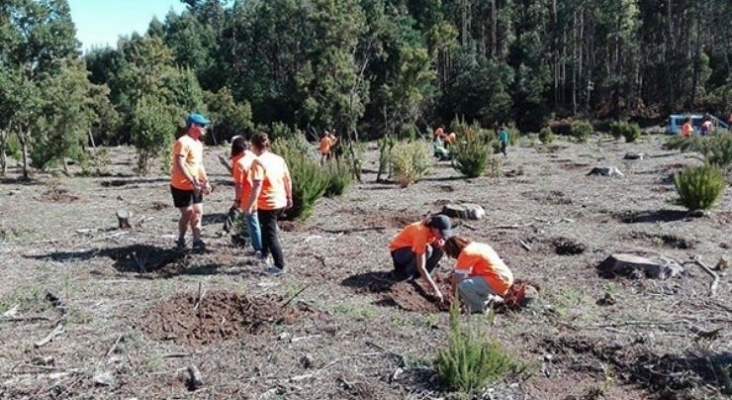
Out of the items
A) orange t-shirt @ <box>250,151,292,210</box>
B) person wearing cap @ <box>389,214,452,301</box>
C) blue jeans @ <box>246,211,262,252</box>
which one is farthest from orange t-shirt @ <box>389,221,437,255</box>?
blue jeans @ <box>246,211,262,252</box>

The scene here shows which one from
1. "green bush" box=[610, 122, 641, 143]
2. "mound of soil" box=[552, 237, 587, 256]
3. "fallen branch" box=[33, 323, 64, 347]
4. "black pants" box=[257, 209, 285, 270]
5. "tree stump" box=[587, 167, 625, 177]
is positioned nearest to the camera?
"fallen branch" box=[33, 323, 64, 347]

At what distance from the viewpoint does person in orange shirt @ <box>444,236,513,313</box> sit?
6.56 meters

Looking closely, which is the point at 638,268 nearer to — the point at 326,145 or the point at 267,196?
the point at 267,196

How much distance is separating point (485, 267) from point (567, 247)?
3054mm

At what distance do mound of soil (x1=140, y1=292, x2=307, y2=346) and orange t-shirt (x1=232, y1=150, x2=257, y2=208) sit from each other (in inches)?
61.0

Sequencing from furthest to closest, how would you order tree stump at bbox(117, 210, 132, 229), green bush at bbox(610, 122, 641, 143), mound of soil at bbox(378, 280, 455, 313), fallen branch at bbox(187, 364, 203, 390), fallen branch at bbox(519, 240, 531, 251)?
green bush at bbox(610, 122, 641, 143), tree stump at bbox(117, 210, 132, 229), fallen branch at bbox(519, 240, 531, 251), mound of soil at bbox(378, 280, 455, 313), fallen branch at bbox(187, 364, 203, 390)

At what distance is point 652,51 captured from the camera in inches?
2073

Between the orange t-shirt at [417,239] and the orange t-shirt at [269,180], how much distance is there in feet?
4.27

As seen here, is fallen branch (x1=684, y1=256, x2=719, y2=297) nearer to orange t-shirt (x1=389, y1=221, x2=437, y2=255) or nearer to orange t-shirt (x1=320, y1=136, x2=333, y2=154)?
orange t-shirt (x1=389, y1=221, x2=437, y2=255)

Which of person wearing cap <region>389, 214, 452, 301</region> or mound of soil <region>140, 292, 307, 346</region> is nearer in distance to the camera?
mound of soil <region>140, 292, 307, 346</region>

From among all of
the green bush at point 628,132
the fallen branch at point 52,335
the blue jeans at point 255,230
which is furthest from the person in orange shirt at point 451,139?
the fallen branch at point 52,335

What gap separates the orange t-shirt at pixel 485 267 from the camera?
6609 mm

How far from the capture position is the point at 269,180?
7758 millimetres

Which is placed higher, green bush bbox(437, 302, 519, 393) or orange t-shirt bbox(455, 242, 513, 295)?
orange t-shirt bbox(455, 242, 513, 295)
